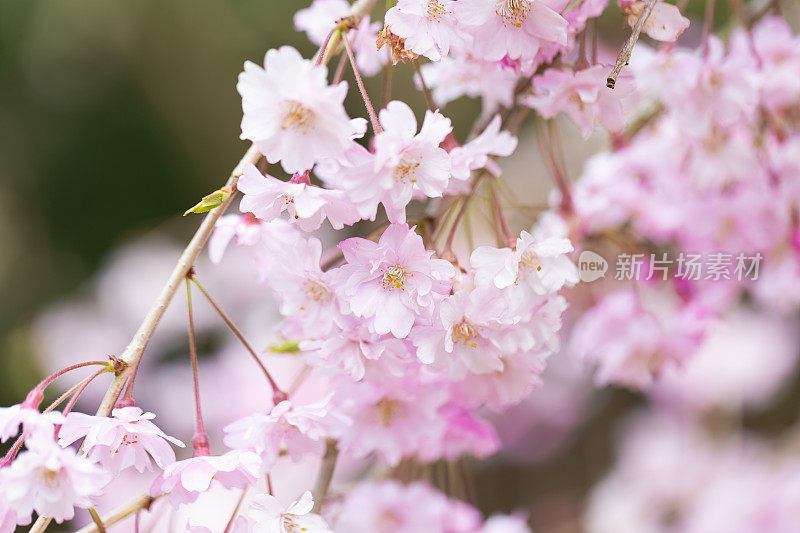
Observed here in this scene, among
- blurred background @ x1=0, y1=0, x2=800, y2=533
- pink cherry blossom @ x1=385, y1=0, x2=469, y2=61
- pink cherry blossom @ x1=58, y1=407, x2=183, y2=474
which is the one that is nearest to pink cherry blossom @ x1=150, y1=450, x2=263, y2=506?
pink cherry blossom @ x1=58, y1=407, x2=183, y2=474

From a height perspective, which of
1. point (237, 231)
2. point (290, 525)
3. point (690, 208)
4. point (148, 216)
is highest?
point (237, 231)

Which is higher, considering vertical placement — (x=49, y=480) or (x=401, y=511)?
(x=49, y=480)

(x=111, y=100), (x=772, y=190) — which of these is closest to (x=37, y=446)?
(x=772, y=190)

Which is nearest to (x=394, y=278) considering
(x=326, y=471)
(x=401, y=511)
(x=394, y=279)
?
(x=394, y=279)

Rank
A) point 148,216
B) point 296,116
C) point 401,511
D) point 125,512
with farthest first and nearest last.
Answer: point 148,216
point 401,511
point 125,512
point 296,116

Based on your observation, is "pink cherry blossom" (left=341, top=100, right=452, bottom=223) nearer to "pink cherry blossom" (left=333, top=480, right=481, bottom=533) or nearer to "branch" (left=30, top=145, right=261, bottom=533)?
"branch" (left=30, top=145, right=261, bottom=533)

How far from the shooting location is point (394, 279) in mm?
400

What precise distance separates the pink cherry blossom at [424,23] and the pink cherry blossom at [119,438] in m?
0.23

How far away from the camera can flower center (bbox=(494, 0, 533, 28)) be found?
40cm

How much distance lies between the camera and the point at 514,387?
50 cm

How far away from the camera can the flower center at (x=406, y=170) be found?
0.39m

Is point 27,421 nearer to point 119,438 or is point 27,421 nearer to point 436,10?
point 119,438

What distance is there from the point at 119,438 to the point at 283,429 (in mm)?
93

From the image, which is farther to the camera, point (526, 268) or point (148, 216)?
point (148, 216)
